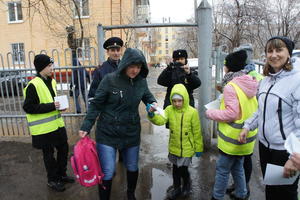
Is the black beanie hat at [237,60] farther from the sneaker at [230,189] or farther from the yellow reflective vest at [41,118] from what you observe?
the yellow reflective vest at [41,118]

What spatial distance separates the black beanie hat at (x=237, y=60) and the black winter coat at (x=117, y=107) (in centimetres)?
93

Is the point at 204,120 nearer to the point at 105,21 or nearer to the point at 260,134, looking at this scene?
the point at 260,134

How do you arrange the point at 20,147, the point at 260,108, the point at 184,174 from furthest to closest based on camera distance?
the point at 20,147 < the point at 184,174 < the point at 260,108

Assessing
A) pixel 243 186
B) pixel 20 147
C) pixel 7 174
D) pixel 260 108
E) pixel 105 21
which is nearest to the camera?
pixel 260 108

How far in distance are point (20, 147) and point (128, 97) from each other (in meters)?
3.41

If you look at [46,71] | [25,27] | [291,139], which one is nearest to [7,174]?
[46,71]

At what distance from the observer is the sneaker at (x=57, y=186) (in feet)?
10.8

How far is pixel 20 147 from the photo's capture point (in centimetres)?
497

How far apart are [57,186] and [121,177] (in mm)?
872

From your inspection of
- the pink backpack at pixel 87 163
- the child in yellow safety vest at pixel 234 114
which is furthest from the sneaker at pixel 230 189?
the pink backpack at pixel 87 163

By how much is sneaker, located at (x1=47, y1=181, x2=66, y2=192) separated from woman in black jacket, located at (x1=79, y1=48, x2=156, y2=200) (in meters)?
0.85

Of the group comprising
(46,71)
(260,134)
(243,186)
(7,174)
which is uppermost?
(46,71)

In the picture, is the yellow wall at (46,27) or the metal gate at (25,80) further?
the yellow wall at (46,27)

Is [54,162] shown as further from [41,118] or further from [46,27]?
[46,27]
